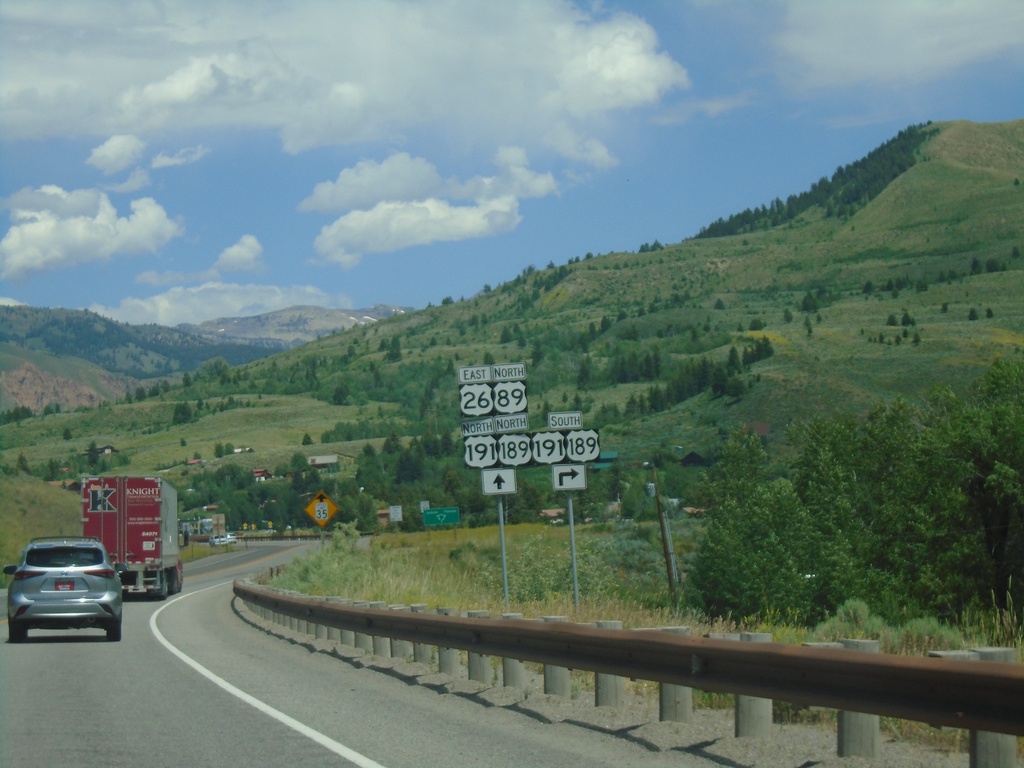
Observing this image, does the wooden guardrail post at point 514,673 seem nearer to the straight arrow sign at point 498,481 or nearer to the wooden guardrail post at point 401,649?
the wooden guardrail post at point 401,649

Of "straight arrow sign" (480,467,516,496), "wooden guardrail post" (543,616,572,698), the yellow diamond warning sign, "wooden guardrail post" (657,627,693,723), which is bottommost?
the yellow diamond warning sign

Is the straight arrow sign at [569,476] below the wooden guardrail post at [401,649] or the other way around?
the other way around

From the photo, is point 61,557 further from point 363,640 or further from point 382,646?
point 382,646

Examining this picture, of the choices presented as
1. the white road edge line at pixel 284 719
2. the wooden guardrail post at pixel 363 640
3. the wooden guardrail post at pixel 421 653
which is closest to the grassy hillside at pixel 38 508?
the wooden guardrail post at pixel 363 640

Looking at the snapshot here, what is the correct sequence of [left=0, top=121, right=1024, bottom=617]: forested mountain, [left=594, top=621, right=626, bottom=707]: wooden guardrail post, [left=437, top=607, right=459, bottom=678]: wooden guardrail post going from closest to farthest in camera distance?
[left=594, top=621, right=626, bottom=707]: wooden guardrail post
[left=437, top=607, right=459, bottom=678]: wooden guardrail post
[left=0, top=121, right=1024, bottom=617]: forested mountain

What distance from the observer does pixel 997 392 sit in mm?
54562

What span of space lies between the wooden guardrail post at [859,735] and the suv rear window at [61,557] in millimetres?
15413

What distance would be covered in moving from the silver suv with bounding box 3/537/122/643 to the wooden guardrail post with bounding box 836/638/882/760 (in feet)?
48.7

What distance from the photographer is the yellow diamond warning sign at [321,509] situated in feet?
128

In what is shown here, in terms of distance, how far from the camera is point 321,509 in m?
39.4

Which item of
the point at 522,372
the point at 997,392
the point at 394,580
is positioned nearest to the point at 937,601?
the point at 997,392

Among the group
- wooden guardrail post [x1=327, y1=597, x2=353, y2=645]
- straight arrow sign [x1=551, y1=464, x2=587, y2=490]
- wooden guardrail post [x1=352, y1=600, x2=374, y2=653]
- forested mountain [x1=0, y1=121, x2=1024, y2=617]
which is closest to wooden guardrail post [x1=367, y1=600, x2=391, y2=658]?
→ wooden guardrail post [x1=352, y1=600, x2=374, y2=653]

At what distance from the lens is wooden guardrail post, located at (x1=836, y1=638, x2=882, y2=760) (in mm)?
7426

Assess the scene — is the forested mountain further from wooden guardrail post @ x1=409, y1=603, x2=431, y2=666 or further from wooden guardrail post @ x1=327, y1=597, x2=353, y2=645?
wooden guardrail post @ x1=409, y1=603, x2=431, y2=666
